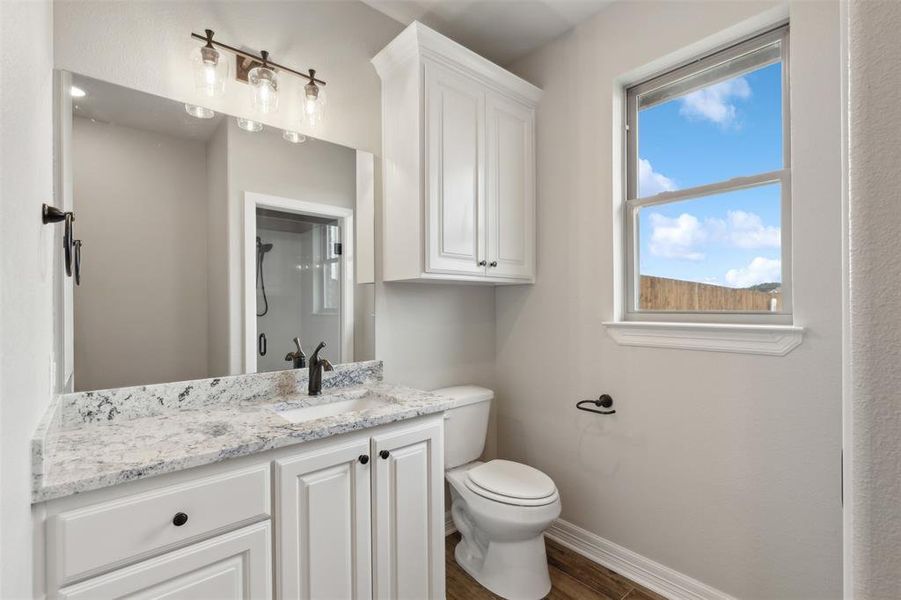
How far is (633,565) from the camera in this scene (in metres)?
1.94

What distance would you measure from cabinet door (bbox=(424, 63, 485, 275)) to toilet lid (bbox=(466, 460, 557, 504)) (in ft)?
3.08

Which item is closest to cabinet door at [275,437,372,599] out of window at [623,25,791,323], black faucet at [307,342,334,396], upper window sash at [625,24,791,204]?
black faucet at [307,342,334,396]

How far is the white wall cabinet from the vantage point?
6.12ft

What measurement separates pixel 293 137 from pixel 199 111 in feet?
1.13

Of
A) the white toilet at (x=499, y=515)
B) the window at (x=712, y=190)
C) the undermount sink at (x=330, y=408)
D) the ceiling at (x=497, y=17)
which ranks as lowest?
the white toilet at (x=499, y=515)

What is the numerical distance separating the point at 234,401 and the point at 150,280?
524 mm

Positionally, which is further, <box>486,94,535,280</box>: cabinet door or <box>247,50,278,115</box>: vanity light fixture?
<box>486,94,535,280</box>: cabinet door

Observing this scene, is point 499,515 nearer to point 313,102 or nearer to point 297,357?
point 297,357

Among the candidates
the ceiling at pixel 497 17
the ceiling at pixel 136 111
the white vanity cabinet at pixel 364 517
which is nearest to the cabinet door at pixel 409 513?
the white vanity cabinet at pixel 364 517

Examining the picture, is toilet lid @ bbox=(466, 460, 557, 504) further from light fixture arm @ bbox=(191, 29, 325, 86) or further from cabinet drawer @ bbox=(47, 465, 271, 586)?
light fixture arm @ bbox=(191, 29, 325, 86)

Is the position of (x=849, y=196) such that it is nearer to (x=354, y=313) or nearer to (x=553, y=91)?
(x=354, y=313)

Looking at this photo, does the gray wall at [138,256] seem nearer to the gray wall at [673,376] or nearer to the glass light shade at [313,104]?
the glass light shade at [313,104]

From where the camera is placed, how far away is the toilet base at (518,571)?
70.8 inches

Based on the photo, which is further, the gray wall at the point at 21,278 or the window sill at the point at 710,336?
the window sill at the point at 710,336
